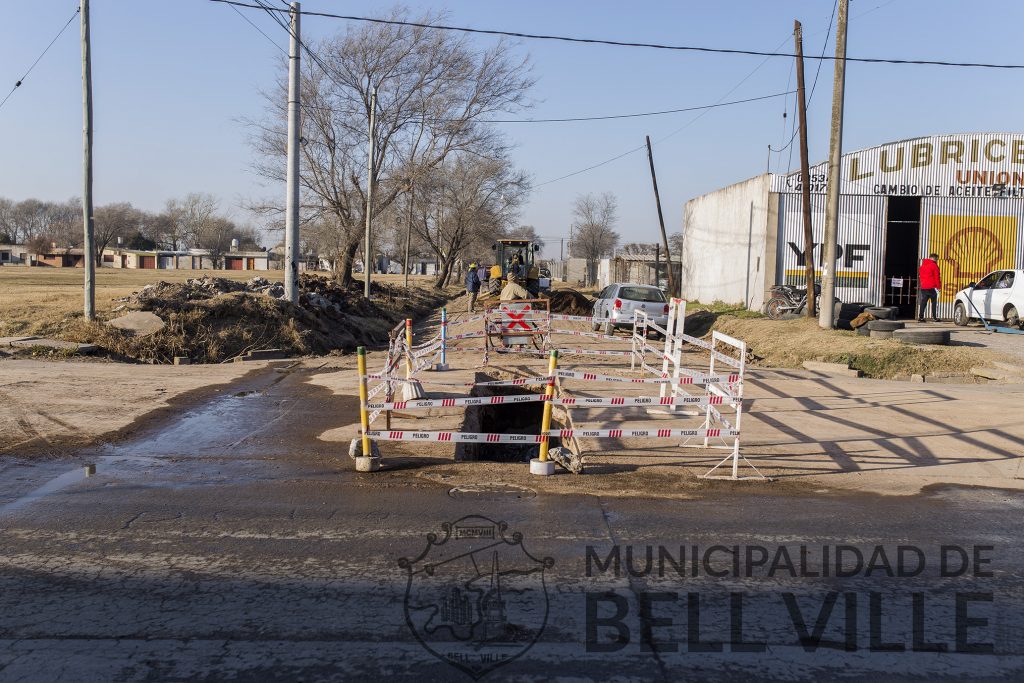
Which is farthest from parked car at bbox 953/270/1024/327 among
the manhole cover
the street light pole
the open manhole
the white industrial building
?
the manhole cover

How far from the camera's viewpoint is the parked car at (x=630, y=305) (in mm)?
23419

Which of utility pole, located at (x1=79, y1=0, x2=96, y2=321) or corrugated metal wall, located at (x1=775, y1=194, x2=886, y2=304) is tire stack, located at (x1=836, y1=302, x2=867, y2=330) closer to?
corrugated metal wall, located at (x1=775, y1=194, x2=886, y2=304)

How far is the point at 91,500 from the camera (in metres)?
7.11

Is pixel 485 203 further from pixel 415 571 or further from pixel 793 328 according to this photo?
pixel 415 571

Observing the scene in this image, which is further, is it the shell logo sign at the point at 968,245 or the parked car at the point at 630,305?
the shell logo sign at the point at 968,245

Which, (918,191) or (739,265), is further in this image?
(739,265)

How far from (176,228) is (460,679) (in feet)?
545

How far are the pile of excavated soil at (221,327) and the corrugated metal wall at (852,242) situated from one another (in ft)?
48.3

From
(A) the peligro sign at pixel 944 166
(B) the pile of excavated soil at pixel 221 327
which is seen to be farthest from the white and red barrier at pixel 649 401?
(A) the peligro sign at pixel 944 166

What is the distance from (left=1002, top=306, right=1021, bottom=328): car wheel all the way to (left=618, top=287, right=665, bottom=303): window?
9.11m

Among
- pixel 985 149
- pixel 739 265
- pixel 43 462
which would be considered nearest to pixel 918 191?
pixel 985 149

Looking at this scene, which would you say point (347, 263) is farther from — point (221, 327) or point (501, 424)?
point (501, 424)

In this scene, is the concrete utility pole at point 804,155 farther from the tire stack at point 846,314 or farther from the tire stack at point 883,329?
the tire stack at point 883,329

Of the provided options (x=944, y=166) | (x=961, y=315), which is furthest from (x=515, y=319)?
(x=944, y=166)
